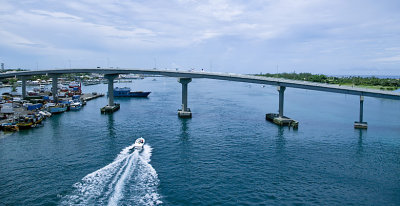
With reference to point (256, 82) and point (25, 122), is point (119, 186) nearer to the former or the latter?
point (25, 122)

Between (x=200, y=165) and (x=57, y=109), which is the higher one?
(x=57, y=109)

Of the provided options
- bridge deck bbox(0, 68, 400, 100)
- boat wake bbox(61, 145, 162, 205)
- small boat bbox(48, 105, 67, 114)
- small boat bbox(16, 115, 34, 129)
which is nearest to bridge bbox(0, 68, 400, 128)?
bridge deck bbox(0, 68, 400, 100)

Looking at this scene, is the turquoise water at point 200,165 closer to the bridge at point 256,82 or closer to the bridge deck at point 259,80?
the bridge at point 256,82

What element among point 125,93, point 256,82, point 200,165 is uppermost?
point 256,82

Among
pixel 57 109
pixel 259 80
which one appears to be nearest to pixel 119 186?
pixel 259 80

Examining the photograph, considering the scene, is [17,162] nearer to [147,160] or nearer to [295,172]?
[147,160]

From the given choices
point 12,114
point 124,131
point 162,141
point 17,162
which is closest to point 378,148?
point 162,141

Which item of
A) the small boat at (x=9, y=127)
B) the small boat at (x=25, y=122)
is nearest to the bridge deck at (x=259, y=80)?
the small boat at (x=25, y=122)
